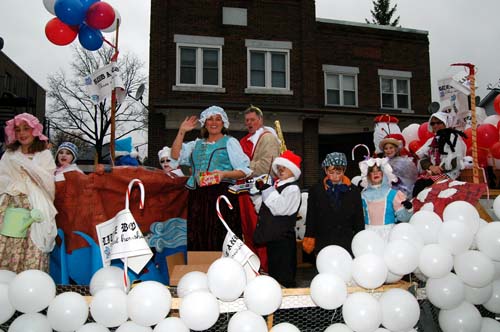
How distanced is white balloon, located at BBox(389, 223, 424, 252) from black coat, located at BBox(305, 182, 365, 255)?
595 millimetres

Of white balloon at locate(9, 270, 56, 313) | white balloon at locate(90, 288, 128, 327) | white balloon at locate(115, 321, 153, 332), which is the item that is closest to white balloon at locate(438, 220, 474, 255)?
white balloon at locate(115, 321, 153, 332)

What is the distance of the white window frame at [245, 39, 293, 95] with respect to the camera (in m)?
14.4

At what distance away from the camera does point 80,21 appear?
17.9 ft

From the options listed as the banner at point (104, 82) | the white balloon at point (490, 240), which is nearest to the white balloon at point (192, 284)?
the white balloon at point (490, 240)

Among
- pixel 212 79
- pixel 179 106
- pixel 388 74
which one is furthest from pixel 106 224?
pixel 388 74

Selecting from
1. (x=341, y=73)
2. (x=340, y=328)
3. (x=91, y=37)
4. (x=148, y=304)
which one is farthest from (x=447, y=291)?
(x=341, y=73)

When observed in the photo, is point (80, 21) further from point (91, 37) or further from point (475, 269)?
point (475, 269)

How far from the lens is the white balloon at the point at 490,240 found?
3357 mm

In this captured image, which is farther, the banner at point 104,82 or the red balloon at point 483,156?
the red balloon at point 483,156

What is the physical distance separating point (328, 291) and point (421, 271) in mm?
887

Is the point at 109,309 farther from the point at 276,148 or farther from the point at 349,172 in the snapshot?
the point at 349,172

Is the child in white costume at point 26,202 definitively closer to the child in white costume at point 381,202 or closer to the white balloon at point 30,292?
the white balloon at point 30,292

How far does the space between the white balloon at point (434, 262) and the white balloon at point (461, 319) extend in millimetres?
408

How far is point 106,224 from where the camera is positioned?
Result: 327cm
